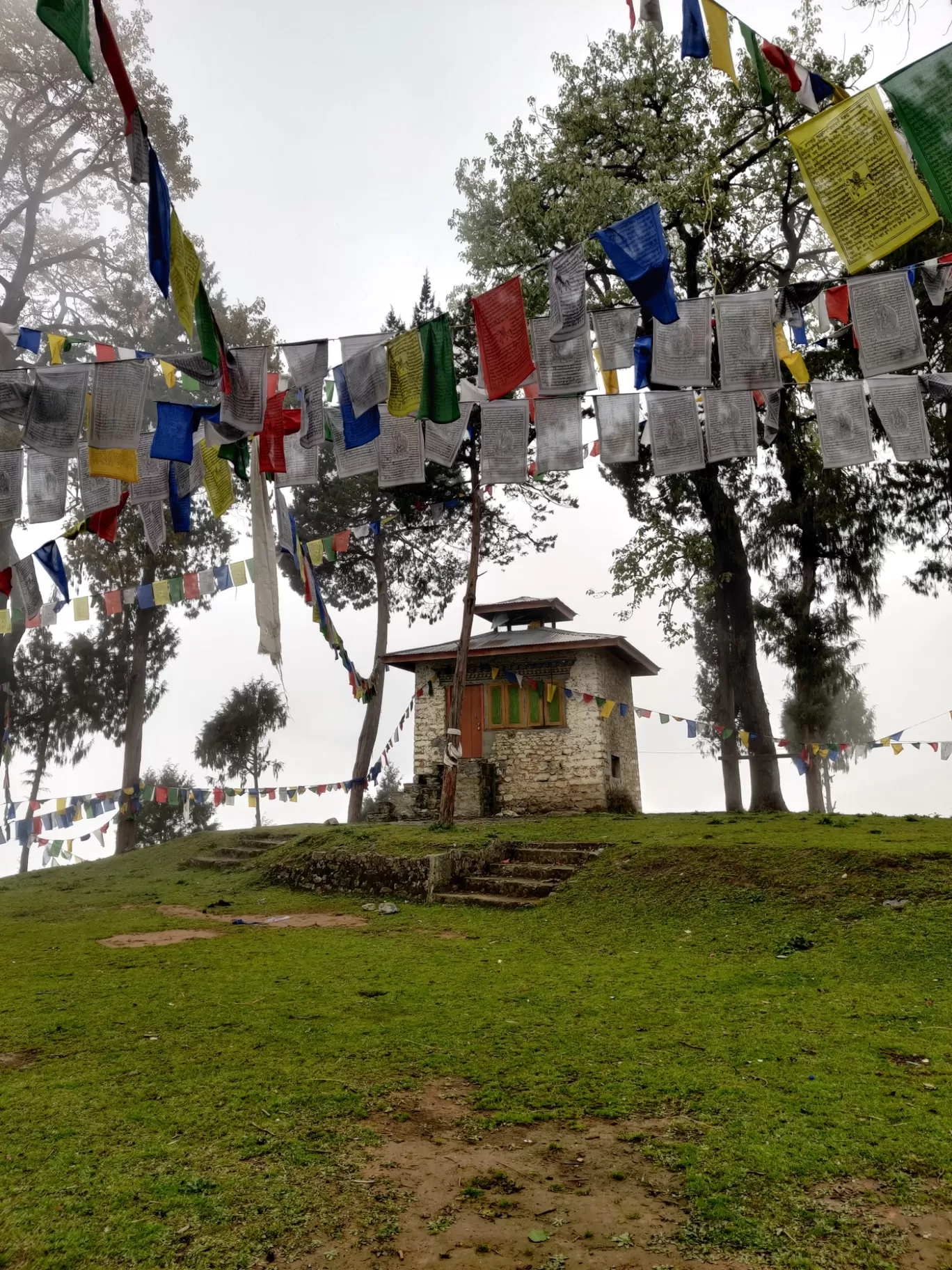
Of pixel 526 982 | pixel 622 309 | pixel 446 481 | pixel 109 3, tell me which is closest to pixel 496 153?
pixel 446 481

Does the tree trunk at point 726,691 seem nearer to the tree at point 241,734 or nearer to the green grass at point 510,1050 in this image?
the green grass at point 510,1050

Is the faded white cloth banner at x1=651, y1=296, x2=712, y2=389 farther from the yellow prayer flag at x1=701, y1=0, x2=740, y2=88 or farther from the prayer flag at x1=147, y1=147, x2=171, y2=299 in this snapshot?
the prayer flag at x1=147, y1=147, x2=171, y2=299

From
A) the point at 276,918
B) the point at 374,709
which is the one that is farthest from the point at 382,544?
the point at 276,918

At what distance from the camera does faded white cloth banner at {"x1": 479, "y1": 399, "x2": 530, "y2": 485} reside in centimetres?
785

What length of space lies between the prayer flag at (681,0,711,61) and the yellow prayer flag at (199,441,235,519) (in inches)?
212

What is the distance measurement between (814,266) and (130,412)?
49.9 ft

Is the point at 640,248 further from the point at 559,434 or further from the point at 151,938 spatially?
the point at 151,938

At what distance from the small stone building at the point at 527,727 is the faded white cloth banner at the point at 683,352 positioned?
11209 mm

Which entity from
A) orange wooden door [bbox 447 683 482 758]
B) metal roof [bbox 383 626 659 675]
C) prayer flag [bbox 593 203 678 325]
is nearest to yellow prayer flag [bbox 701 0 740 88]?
prayer flag [bbox 593 203 678 325]

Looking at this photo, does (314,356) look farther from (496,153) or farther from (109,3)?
(109,3)

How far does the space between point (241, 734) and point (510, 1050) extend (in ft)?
79.3

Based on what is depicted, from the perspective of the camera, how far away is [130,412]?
6.68 metres

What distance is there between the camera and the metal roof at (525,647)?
18.3 meters

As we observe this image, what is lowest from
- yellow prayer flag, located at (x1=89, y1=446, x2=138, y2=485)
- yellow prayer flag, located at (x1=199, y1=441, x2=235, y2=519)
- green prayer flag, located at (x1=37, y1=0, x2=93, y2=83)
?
yellow prayer flag, located at (x1=89, y1=446, x2=138, y2=485)
